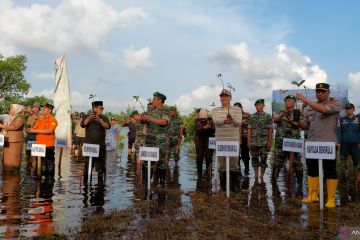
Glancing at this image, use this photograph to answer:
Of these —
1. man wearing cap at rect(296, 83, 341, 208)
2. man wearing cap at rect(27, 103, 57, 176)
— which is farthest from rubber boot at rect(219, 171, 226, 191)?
man wearing cap at rect(27, 103, 57, 176)

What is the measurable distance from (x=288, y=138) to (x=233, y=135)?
2123 millimetres

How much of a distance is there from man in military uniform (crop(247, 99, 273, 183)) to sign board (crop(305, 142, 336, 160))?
9.34ft

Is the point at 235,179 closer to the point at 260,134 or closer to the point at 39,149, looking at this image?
the point at 260,134

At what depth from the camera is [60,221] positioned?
225 inches

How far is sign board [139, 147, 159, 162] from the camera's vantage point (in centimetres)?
812

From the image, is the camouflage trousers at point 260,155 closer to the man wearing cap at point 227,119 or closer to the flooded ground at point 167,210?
the flooded ground at point 167,210

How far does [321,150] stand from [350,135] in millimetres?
4071

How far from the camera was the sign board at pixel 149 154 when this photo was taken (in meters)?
8.12

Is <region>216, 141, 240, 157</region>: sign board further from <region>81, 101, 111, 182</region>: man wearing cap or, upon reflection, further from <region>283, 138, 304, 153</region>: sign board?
<region>81, 101, 111, 182</region>: man wearing cap

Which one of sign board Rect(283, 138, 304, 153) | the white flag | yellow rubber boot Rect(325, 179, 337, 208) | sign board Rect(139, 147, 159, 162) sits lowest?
yellow rubber boot Rect(325, 179, 337, 208)

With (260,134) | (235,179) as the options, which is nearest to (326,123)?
(235,179)

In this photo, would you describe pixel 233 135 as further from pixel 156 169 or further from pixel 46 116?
pixel 46 116

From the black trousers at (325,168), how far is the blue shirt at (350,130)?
3.33 metres

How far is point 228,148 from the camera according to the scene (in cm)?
777
